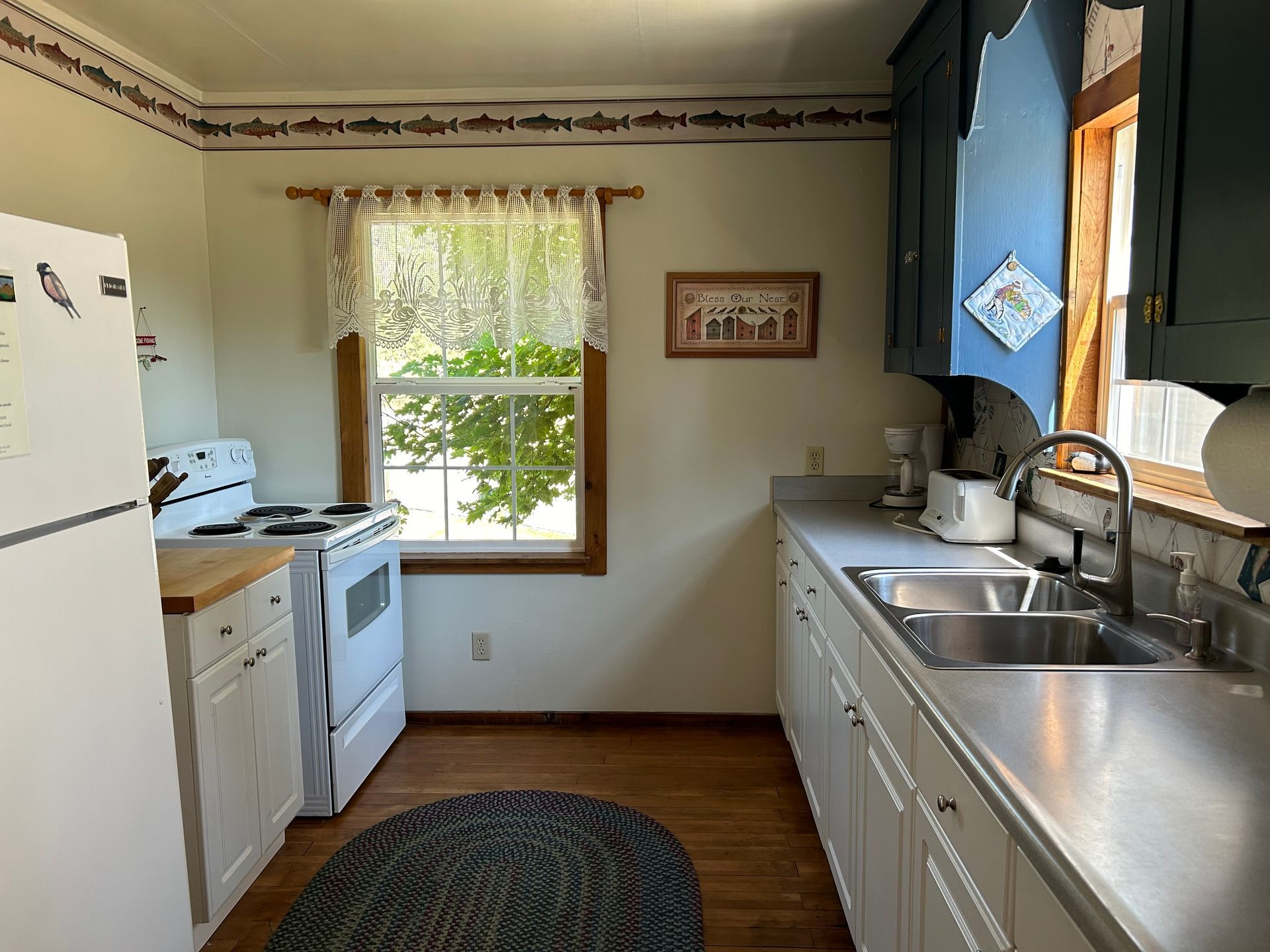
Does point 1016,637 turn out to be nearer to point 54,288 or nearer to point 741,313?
point 741,313

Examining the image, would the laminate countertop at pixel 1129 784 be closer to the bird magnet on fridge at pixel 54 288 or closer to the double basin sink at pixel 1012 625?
the double basin sink at pixel 1012 625

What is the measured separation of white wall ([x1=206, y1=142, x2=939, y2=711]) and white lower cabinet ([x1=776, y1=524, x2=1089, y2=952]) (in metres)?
0.62

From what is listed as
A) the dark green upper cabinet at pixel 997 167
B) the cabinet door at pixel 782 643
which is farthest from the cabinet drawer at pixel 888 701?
the cabinet door at pixel 782 643

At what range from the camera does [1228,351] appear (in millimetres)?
1238

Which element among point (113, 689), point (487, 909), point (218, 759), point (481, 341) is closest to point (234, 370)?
point (481, 341)

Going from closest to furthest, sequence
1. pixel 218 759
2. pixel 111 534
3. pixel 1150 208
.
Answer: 1. pixel 1150 208
2. pixel 111 534
3. pixel 218 759

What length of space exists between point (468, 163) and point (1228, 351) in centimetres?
267

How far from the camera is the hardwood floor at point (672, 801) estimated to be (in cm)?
228

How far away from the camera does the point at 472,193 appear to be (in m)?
3.20

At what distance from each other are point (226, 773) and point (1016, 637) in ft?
6.23

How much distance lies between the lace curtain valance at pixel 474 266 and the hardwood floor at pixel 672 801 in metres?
1.50

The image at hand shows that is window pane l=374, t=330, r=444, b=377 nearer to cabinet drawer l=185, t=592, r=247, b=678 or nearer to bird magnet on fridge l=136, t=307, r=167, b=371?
bird magnet on fridge l=136, t=307, r=167, b=371

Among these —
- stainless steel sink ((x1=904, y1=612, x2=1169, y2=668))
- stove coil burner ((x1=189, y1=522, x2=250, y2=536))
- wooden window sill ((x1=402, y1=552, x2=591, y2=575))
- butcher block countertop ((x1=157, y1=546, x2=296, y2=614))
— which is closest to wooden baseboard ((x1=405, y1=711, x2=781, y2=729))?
wooden window sill ((x1=402, y1=552, x2=591, y2=575))

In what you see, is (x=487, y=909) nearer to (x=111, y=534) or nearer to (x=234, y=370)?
(x=111, y=534)
